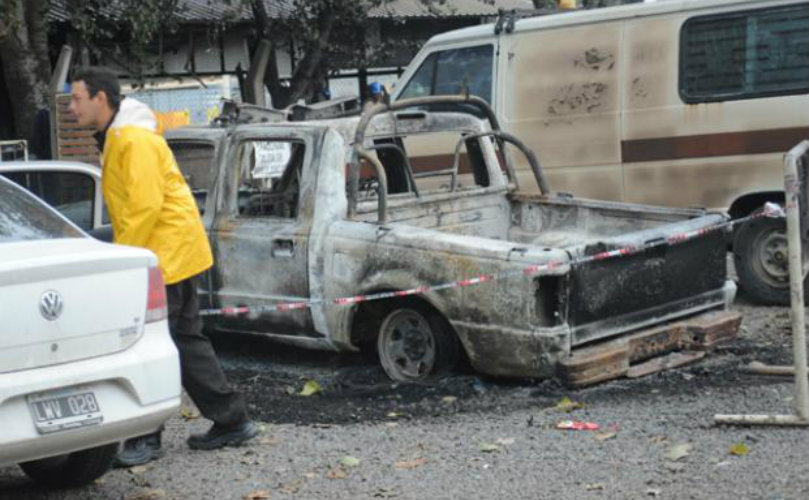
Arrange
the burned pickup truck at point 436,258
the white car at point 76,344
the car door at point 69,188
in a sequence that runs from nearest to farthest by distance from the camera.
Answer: the white car at point 76,344 < the burned pickup truck at point 436,258 < the car door at point 69,188

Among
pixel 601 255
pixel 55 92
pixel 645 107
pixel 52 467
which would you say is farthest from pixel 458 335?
pixel 55 92

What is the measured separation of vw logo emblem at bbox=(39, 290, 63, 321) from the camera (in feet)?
16.6

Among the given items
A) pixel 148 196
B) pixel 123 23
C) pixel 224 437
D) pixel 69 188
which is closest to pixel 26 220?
pixel 148 196

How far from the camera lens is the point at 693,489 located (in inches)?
215

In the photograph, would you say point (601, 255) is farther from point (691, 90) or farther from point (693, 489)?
point (691, 90)

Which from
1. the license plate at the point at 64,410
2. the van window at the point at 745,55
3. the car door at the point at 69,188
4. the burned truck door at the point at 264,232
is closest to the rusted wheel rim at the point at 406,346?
→ the burned truck door at the point at 264,232

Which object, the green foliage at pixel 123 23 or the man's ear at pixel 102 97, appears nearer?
the man's ear at pixel 102 97

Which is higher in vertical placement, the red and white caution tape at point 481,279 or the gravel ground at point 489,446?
the red and white caution tape at point 481,279

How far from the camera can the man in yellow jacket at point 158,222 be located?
6.06 meters

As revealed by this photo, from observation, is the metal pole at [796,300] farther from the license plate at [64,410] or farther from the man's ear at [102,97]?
the man's ear at [102,97]

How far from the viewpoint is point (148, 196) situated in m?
6.04

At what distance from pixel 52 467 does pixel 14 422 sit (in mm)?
1076

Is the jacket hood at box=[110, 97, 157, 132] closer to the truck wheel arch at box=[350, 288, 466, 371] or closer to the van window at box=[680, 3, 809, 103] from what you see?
the truck wheel arch at box=[350, 288, 466, 371]

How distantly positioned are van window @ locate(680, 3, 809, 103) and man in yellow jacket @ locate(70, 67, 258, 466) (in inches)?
201
